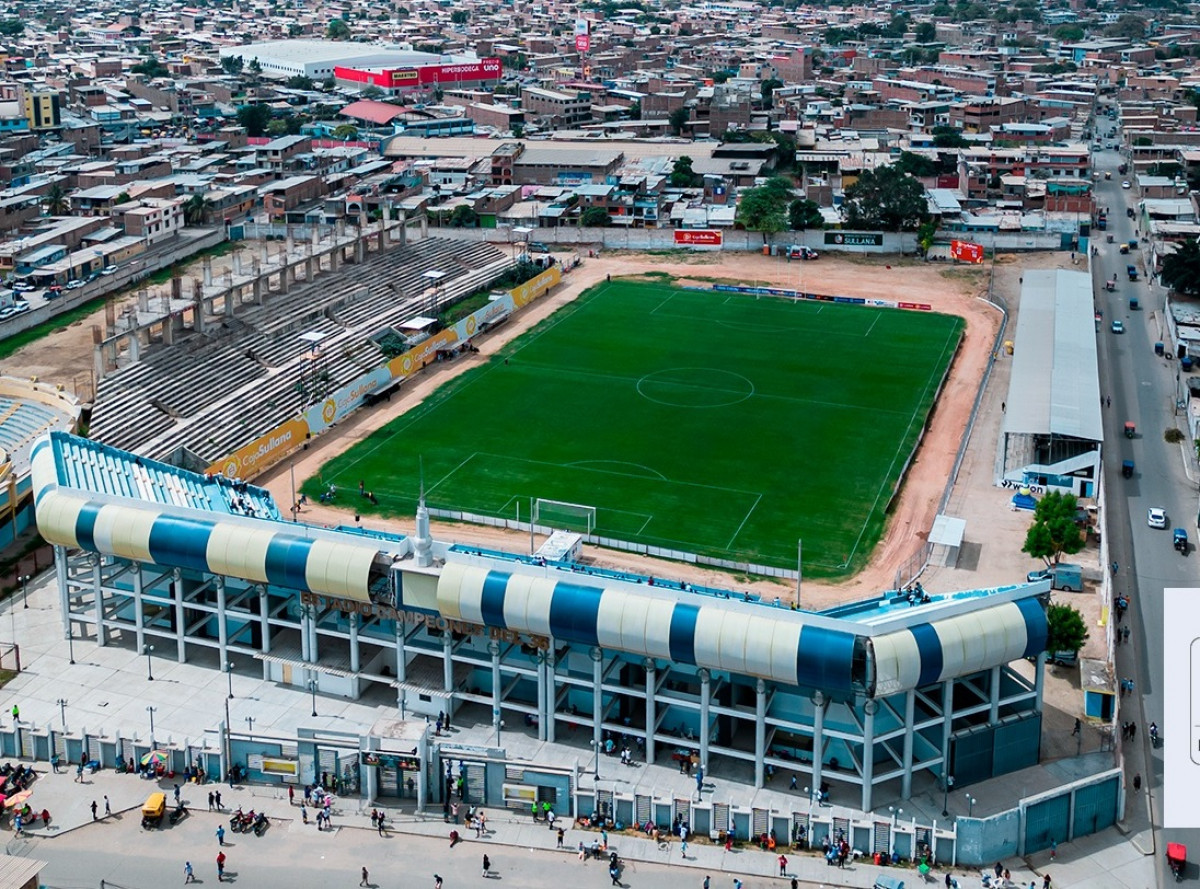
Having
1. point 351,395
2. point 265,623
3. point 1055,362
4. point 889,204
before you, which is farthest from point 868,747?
point 889,204

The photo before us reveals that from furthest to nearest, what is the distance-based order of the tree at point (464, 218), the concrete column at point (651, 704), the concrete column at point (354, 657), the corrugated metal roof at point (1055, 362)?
the tree at point (464, 218) < the corrugated metal roof at point (1055, 362) < the concrete column at point (354, 657) < the concrete column at point (651, 704)

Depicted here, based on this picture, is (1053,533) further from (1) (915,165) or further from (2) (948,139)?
(2) (948,139)

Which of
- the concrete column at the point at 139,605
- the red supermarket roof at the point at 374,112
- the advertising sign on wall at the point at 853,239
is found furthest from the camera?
the red supermarket roof at the point at 374,112

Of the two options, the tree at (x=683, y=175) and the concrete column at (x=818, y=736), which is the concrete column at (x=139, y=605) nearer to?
the concrete column at (x=818, y=736)

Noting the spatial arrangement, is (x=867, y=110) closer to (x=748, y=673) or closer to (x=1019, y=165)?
(x=1019, y=165)

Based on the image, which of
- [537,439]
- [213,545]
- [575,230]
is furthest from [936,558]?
[575,230]

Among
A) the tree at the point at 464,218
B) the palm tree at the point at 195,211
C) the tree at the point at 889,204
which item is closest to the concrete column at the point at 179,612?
the tree at the point at 464,218
